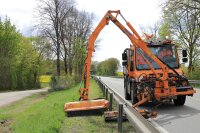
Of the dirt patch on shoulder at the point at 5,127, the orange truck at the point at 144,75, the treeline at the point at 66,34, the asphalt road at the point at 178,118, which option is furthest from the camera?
the treeline at the point at 66,34

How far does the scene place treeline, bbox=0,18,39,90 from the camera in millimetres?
67375

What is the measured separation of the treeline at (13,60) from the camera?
221 feet

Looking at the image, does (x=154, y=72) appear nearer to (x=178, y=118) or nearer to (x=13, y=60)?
(x=178, y=118)

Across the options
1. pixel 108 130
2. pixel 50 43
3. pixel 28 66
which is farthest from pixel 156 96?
pixel 28 66

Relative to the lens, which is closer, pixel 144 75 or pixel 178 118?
pixel 178 118

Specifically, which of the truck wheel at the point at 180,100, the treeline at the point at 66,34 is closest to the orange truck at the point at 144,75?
the truck wheel at the point at 180,100

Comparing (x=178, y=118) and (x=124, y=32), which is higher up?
(x=124, y=32)

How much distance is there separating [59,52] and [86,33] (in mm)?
12843

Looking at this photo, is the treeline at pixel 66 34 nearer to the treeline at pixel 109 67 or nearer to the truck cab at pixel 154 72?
the truck cab at pixel 154 72

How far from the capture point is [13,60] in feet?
230

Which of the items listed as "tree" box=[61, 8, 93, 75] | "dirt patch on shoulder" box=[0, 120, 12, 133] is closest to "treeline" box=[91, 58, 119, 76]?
"tree" box=[61, 8, 93, 75]

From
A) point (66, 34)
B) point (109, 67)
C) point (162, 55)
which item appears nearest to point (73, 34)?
point (66, 34)

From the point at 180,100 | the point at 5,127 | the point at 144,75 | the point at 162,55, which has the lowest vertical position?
the point at 5,127

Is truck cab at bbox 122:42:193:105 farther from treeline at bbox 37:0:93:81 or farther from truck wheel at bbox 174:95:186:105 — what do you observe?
treeline at bbox 37:0:93:81
